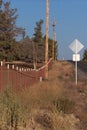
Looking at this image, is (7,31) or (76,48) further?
(7,31)

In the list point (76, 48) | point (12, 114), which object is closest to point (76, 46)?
point (76, 48)

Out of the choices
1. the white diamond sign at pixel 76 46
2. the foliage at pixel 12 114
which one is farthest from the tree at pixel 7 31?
the foliage at pixel 12 114

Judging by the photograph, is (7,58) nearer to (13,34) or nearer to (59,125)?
(13,34)

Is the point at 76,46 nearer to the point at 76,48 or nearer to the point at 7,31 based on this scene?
the point at 76,48

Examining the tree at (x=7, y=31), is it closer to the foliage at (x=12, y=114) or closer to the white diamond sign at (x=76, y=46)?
the white diamond sign at (x=76, y=46)

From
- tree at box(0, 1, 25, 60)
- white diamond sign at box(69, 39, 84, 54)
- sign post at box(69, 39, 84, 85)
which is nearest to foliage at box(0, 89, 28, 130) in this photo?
sign post at box(69, 39, 84, 85)

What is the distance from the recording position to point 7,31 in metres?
66.4

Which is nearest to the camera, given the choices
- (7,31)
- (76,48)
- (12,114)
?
(12,114)

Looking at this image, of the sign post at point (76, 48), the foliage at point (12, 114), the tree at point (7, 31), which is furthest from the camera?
the tree at point (7, 31)

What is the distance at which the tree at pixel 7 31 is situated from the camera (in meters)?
64.3

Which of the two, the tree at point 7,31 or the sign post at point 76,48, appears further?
the tree at point 7,31

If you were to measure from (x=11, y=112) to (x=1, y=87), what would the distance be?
5391 millimetres

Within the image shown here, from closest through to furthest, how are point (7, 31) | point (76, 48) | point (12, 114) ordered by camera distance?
point (12, 114) → point (76, 48) → point (7, 31)

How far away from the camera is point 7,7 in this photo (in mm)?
67375
